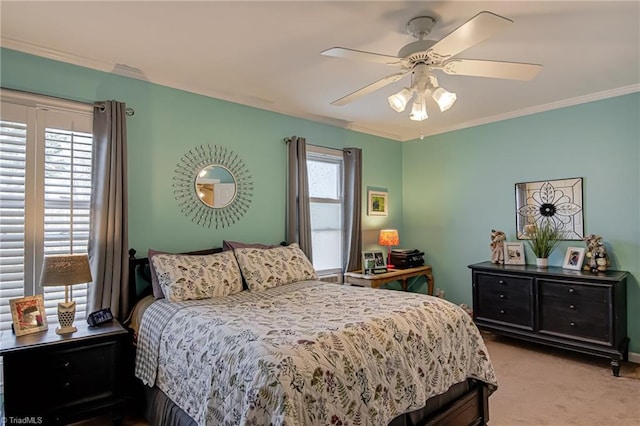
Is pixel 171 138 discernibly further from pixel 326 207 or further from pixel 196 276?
pixel 326 207

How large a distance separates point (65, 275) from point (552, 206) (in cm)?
442

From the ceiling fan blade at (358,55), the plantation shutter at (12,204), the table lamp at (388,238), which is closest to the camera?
the ceiling fan blade at (358,55)

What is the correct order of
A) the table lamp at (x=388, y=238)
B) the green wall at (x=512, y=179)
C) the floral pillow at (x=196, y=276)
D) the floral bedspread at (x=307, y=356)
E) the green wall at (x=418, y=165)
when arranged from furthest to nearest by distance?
the table lamp at (x=388, y=238) < the green wall at (x=512, y=179) < the green wall at (x=418, y=165) < the floral pillow at (x=196, y=276) < the floral bedspread at (x=307, y=356)

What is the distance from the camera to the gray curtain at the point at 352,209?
4.44 meters

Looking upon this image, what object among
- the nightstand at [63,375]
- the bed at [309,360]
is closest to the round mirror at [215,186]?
the bed at [309,360]

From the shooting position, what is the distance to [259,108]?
3756mm

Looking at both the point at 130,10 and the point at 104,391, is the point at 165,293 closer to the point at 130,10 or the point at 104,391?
the point at 104,391

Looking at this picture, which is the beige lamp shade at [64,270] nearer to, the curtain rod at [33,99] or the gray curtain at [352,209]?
the curtain rod at [33,99]

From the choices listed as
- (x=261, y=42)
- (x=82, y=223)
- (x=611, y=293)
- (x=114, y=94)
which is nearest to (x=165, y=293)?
(x=82, y=223)

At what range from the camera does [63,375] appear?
2.11m

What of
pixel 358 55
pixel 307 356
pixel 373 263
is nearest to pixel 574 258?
pixel 373 263

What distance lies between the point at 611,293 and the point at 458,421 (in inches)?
80.5

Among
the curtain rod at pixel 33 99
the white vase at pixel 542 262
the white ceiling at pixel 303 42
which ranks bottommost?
the white vase at pixel 542 262

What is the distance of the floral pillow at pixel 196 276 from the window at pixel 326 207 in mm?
1513
